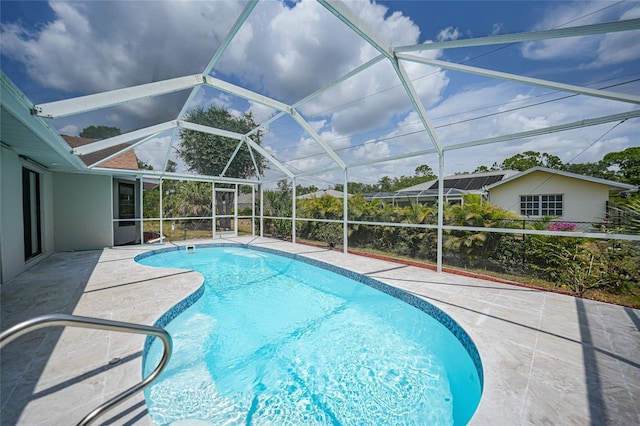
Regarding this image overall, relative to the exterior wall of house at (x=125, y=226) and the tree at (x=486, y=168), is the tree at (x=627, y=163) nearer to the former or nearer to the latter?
the tree at (x=486, y=168)

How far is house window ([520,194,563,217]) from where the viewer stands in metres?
4.70

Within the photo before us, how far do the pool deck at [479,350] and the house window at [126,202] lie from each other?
19.7 ft

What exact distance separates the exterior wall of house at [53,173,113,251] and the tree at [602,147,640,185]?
12.8 m

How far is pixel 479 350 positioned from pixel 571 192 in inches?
153

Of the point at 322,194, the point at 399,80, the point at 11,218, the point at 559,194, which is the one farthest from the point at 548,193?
the point at 11,218

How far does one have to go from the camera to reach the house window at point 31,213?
19.7ft

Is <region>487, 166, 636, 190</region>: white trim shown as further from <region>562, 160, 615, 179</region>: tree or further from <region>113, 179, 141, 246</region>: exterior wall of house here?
<region>113, 179, 141, 246</region>: exterior wall of house

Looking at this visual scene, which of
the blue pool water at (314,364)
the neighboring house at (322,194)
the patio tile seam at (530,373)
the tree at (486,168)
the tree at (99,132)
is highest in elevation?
the tree at (99,132)

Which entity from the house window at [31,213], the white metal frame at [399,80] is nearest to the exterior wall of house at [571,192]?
the white metal frame at [399,80]

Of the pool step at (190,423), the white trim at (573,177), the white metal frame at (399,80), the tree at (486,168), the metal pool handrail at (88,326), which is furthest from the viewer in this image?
the tree at (486,168)

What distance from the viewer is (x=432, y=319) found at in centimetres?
392

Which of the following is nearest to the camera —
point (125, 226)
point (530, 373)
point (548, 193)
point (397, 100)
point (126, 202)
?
point (530, 373)

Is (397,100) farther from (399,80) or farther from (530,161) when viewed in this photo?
(530,161)

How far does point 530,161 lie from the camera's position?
19.7 feet
